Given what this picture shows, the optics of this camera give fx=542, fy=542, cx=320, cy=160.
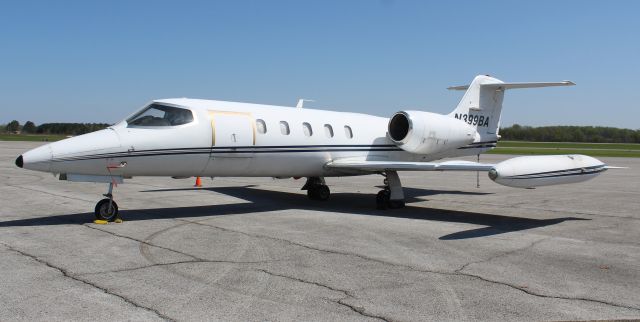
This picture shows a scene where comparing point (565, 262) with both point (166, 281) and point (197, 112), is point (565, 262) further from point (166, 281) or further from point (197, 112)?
point (197, 112)

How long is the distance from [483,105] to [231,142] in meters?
8.43

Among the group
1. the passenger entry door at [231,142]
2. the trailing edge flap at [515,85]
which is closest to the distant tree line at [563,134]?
the trailing edge flap at [515,85]

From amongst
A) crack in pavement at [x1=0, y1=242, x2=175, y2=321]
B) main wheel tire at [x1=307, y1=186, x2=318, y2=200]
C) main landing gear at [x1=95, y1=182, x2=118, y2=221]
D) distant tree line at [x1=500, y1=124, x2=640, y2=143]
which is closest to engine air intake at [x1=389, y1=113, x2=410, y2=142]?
main wheel tire at [x1=307, y1=186, x2=318, y2=200]

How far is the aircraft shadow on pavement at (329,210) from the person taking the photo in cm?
1028

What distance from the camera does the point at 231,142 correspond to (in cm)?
1151

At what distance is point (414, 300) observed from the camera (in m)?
5.52

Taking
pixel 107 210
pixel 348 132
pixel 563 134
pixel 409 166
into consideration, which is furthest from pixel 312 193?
pixel 563 134

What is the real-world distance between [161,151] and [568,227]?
8029mm

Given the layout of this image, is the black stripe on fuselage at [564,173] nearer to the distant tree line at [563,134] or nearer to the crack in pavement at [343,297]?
the crack in pavement at [343,297]

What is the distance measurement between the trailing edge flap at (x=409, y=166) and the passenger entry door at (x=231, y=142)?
250 cm

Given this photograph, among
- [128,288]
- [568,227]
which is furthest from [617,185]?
[128,288]

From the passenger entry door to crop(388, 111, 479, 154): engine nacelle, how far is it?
4299mm

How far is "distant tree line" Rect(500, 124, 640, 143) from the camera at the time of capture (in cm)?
12628

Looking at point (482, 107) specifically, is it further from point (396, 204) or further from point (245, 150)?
point (245, 150)
